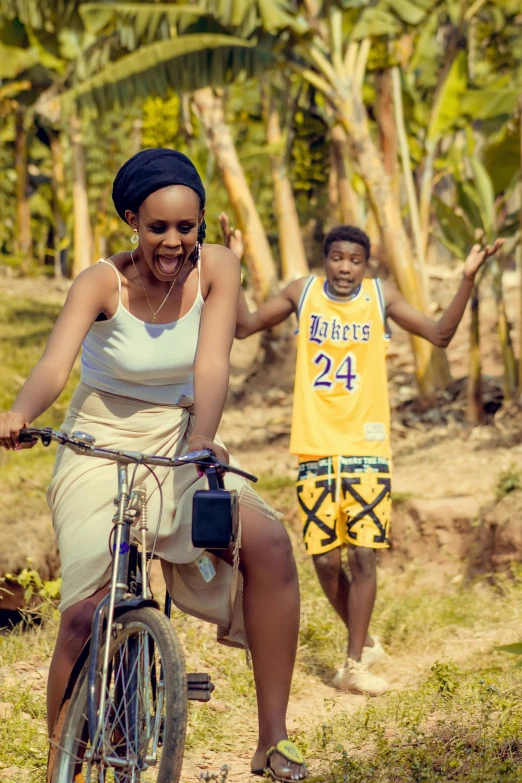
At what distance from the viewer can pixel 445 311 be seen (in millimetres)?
5383

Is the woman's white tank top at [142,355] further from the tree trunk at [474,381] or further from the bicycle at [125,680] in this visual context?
the tree trunk at [474,381]

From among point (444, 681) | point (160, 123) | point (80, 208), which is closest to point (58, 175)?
point (80, 208)

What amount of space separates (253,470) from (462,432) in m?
2.05

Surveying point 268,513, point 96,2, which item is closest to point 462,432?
point 96,2

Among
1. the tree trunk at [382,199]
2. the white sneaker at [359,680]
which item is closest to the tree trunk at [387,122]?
the tree trunk at [382,199]

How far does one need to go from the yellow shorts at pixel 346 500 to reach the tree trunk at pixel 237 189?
732cm

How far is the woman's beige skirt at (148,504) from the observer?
3.25 metres

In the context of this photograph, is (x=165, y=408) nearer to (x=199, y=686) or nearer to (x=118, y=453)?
(x=118, y=453)

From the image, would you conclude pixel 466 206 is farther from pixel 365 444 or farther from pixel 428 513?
pixel 365 444

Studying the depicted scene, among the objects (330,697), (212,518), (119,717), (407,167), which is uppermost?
(407,167)

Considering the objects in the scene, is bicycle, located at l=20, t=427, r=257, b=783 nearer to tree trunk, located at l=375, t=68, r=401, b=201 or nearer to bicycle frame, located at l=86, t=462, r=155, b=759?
bicycle frame, located at l=86, t=462, r=155, b=759

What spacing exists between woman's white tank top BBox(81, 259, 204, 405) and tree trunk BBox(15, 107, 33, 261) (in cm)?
2186

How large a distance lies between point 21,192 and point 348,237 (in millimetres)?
21292

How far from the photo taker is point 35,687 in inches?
193
